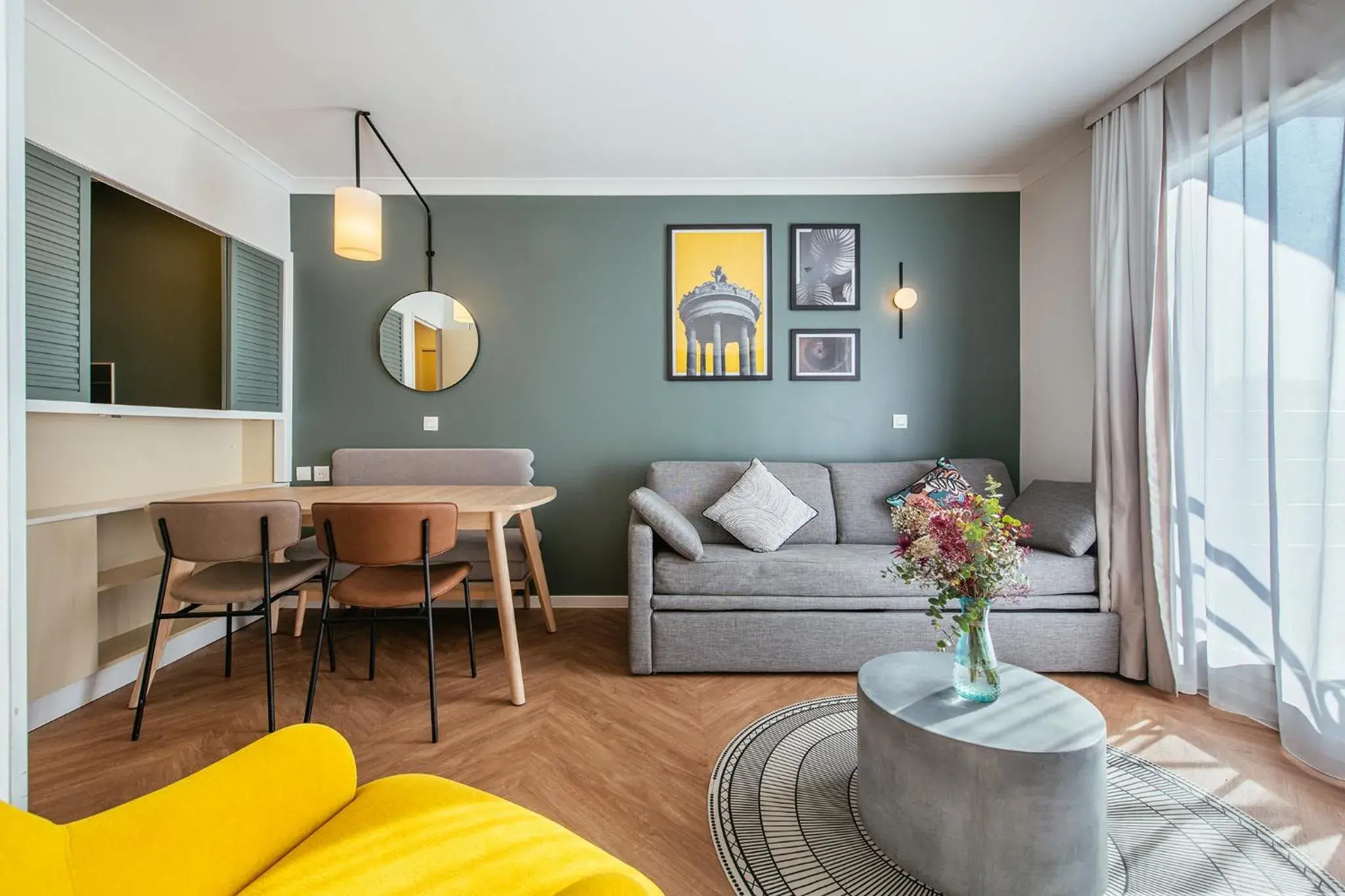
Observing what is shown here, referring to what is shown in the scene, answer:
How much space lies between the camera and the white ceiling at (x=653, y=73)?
206 cm

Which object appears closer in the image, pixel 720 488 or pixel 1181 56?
pixel 1181 56

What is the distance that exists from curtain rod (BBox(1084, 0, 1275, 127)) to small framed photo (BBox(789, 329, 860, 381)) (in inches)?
60.4

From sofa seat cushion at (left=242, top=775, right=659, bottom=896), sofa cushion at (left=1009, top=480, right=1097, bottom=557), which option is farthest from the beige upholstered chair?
sofa cushion at (left=1009, top=480, right=1097, bottom=557)

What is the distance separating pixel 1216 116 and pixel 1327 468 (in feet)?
4.57

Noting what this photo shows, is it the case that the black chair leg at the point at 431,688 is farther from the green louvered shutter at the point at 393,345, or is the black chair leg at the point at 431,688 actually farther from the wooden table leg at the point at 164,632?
the green louvered shutter at the point at 393,345

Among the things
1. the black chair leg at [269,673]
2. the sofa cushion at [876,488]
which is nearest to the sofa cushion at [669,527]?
the sofa cushion at [876,488]

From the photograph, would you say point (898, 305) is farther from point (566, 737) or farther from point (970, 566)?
point (566, 737)

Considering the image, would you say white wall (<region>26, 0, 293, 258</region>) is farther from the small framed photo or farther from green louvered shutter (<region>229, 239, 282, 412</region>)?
A: the small framed photo

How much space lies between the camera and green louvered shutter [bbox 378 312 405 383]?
3.48m

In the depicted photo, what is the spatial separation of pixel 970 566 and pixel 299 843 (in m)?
1.51

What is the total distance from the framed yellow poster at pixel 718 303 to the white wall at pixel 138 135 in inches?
94.6

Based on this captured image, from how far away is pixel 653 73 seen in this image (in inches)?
94.6

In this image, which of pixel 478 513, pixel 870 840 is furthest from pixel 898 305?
pixel 870 840

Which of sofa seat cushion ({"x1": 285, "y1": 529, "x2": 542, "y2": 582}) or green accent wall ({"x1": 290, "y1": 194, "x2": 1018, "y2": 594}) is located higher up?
green accent wall ({"x1": 290, "y1": 194, "x2": 1018, "y2": 594})
